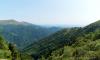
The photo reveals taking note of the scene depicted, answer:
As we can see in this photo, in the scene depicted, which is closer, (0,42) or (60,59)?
(0,42)

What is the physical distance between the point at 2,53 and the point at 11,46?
29.4 meters

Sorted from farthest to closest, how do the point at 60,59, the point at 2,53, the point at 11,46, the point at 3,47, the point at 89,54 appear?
the point at 60,59
the point at 89,54
the point at 11,46
the point at 3,47
the point at 2,53

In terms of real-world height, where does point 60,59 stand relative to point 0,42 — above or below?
below

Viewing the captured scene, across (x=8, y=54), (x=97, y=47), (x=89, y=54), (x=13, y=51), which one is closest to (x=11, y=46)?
(x=13, y=51)

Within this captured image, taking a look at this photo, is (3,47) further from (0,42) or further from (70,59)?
(70,59)

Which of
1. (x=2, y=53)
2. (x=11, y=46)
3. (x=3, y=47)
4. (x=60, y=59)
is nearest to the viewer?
(x=2, y=53)

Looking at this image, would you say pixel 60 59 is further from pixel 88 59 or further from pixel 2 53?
pixel 2 53

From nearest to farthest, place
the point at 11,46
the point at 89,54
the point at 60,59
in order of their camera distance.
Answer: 1. the point at 11,46
2. the point at 89,54
3. the point at 60,59

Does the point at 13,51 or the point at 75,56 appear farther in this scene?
the point at 75,56

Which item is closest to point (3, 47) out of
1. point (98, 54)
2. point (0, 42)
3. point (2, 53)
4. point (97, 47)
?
point (0, 42)

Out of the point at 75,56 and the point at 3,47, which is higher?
the point at 3,47

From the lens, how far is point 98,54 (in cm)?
17212

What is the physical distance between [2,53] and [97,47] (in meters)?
93.5

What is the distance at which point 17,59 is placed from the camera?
16938 cm
